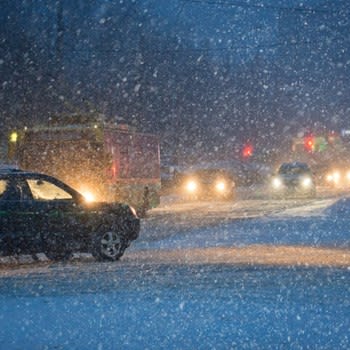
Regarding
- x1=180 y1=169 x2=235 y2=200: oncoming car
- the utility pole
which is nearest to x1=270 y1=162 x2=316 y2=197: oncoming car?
x1=180 y1=169 x2=235 y2=200: oncoming car

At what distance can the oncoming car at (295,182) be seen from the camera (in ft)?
121

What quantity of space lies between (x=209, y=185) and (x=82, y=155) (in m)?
15.5

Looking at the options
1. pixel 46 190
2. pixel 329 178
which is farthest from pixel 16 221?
pixel 329 178

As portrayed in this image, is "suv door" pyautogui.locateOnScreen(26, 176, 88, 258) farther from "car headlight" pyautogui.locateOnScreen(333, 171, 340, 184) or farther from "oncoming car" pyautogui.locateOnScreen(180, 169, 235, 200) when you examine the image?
"car headlight" pyautogui.locateOnScreen(333, 171, 340, 184)

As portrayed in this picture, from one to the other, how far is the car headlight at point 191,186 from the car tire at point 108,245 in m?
23.0

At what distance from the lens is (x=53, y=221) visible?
12.5m

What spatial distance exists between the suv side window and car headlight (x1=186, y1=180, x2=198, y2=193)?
2347 centimetres

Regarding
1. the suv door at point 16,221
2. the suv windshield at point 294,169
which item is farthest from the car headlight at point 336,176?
the suv door at point 16,221

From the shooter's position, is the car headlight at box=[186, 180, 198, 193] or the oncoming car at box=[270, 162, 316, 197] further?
the oncoming car at box=[270, 162, 316, 197]

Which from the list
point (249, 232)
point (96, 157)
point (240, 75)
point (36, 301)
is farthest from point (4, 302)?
point (240, 75)

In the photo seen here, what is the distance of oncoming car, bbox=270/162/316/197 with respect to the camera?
37.0 meters

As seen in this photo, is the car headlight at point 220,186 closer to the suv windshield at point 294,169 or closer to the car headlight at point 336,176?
the suv windshield at point 294,169

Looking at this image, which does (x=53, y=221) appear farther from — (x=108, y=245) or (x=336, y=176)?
(x=336, y=176)

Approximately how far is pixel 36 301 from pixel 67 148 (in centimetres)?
1355
